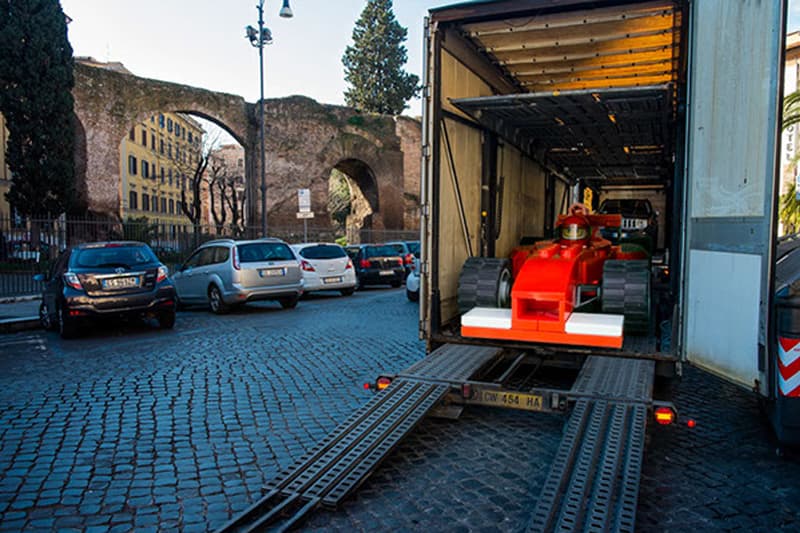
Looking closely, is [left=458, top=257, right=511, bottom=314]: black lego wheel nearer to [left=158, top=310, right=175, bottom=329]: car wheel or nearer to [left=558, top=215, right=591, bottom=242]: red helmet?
[left=558, top=215, right=591, bottom=242]: red helmet

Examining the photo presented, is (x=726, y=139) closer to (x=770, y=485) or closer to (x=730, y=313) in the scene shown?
(x=730, y=313)

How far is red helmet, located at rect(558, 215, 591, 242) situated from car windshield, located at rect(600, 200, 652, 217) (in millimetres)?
9334

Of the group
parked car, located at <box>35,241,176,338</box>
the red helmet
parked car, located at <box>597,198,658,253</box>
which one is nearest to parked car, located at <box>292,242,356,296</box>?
parked car, located at <box>35,241,176,338</box>

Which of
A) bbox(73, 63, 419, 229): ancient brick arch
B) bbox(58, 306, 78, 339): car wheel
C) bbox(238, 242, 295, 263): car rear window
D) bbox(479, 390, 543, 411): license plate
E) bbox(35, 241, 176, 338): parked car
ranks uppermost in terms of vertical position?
bbox(73, 63, 419, 229): ancient brick arch

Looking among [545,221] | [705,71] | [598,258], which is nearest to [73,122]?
[545,221]

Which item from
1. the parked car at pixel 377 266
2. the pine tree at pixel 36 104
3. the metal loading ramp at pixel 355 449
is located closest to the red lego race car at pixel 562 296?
the metal loading ramp at pixel 355 449

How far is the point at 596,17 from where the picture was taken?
6508mm

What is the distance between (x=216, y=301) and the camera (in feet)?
44.0

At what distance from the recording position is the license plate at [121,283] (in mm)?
10164

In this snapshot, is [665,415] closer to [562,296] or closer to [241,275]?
[562,296]

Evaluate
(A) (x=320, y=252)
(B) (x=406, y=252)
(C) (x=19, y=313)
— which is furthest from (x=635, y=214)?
(C) (x=19, y=313)

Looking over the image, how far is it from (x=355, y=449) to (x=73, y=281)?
7.72 metres

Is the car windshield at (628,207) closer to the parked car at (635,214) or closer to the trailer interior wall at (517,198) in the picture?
the parked car at (635,214)

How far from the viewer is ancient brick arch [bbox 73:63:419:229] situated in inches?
1089
